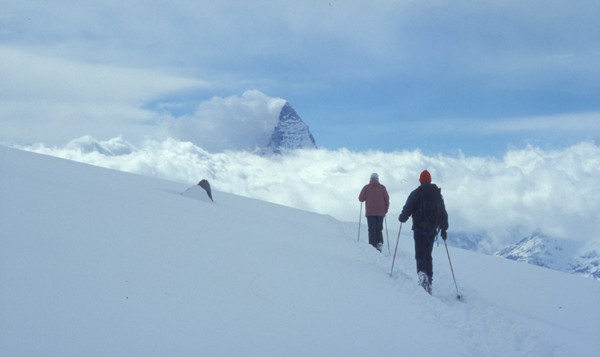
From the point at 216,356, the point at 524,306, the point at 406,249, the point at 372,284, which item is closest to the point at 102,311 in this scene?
the point at 216,356

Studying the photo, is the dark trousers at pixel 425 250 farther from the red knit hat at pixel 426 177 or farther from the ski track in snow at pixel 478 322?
the red knit hat at pixel 426 177

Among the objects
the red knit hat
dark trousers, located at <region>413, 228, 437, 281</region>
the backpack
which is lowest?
dark trousers, located at <region>413, 228, 437, 281</region>

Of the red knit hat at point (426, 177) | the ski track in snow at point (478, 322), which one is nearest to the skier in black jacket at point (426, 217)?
the red knit hat at point (426, 177)

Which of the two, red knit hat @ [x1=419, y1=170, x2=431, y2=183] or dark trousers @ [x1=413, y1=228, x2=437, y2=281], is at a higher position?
red knit hat @ [x1=419, y1=170, x2=431, y2=183]

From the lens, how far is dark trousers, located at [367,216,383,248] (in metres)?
13.5

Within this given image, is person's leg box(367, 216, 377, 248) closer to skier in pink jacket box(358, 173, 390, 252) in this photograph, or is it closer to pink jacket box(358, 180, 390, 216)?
skier in pink jacket box(358, 173, 390, 252)

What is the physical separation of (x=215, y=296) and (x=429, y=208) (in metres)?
5.66

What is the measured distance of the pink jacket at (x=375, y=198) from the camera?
13430 mm

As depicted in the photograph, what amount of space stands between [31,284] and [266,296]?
256 centimetres

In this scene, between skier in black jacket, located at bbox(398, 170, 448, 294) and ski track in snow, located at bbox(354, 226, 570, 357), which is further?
skier in black jacket, located at bbox(398, 170, 448, 294)

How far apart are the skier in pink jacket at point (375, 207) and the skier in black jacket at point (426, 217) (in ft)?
11.8

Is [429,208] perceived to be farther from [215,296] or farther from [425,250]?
[215,296]

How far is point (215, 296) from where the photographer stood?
532cm

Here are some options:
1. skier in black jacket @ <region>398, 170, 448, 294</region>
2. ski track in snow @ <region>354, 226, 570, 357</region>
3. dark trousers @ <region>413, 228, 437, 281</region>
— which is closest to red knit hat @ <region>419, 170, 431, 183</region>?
skier in black jacket @ <region>398, 170, 448, 294</region>
